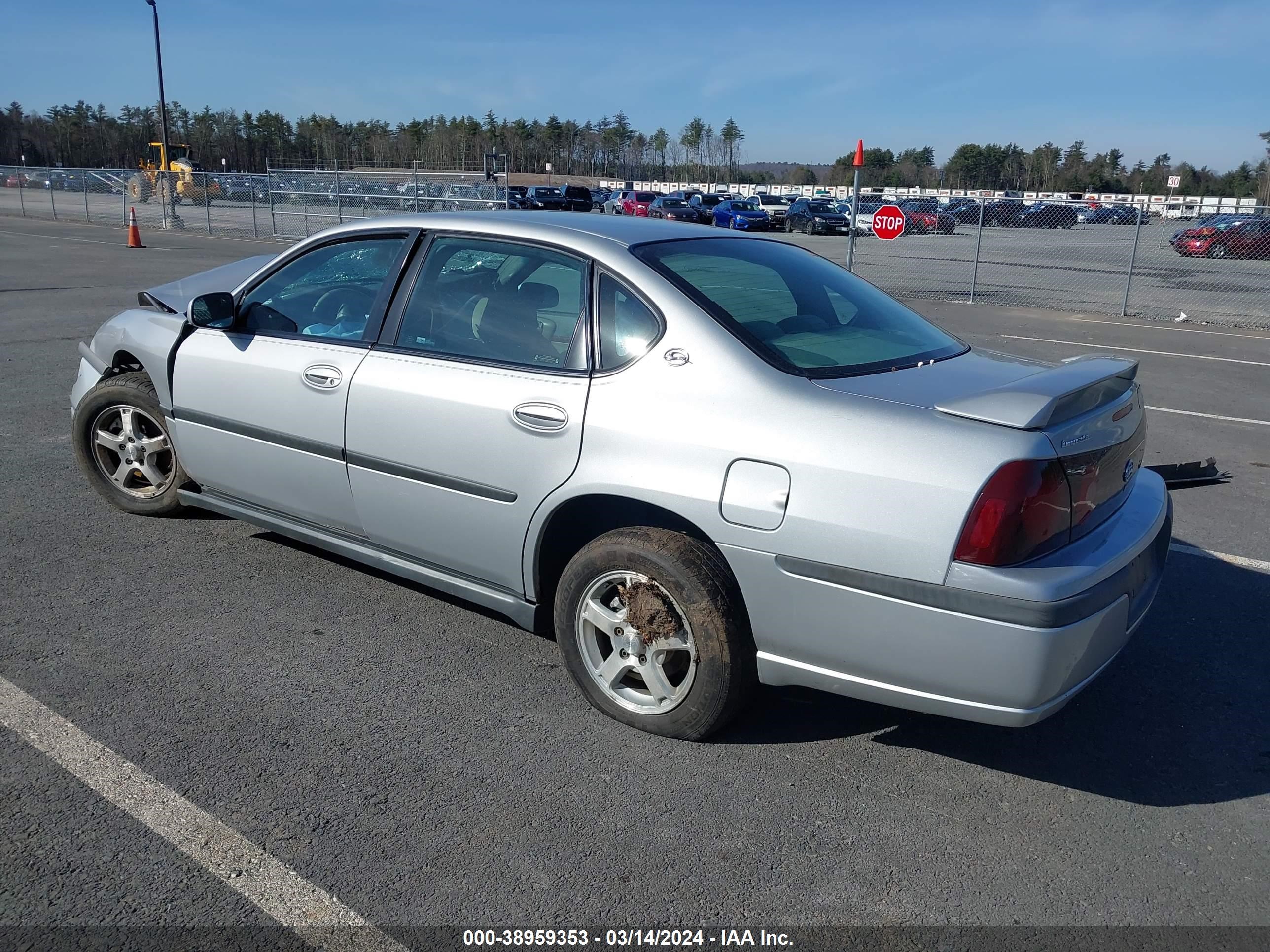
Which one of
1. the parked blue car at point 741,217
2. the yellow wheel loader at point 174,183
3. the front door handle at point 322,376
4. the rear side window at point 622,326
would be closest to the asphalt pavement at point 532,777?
the front door handle at point 322,376

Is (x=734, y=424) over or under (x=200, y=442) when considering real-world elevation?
over

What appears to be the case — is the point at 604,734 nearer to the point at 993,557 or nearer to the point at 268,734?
the point at 268,734

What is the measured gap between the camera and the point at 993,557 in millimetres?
2643

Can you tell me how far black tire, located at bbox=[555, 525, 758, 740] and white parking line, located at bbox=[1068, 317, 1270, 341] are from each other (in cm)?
1368

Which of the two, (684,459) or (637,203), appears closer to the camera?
(684,459)

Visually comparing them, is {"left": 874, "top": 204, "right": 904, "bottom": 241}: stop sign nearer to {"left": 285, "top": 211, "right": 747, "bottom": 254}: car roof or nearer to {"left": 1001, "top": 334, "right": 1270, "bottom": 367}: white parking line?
{"left": 1001, "top": 334, "right": 1270, "bottom": 367}: white parking line

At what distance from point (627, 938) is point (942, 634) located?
1.11m

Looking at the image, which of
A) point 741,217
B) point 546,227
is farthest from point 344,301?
point 741,217

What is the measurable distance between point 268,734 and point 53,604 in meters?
1.52

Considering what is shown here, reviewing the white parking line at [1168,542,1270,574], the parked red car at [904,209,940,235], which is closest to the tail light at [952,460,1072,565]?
the white parking line at [1168,542,1270,574]

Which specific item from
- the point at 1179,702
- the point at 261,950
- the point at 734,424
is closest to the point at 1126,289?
the point at 1179,702

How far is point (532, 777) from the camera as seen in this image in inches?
119

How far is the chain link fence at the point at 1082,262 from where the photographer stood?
18078 millimetres

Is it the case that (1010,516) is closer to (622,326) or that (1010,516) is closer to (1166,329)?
(622,326)
